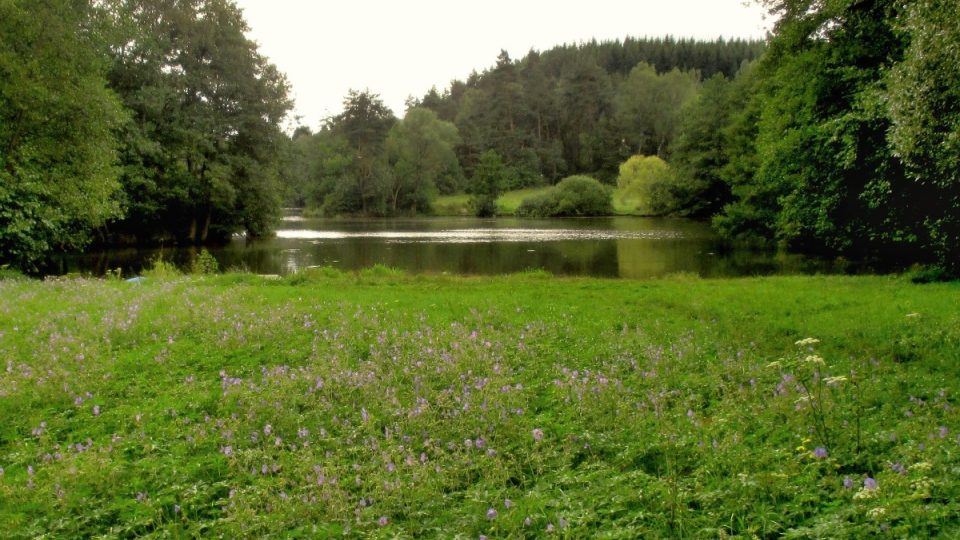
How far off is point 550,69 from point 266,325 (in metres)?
161

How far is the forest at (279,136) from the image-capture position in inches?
739

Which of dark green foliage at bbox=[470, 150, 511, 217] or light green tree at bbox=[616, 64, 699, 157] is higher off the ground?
light green tree at bbox=[616, 64, 699, 157]

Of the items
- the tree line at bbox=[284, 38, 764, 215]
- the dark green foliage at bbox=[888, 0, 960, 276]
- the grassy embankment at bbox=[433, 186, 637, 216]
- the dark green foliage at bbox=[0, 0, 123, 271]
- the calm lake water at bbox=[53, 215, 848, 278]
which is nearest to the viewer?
the dark green foliage at bbox=[888, 0, 960, 276]

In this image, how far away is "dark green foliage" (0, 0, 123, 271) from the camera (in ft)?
73.8

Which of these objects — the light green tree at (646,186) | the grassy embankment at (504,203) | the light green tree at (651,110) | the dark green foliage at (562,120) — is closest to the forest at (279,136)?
the light green tree at (646,186)

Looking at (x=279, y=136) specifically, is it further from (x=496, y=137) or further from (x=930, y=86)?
(x=496, y=137)

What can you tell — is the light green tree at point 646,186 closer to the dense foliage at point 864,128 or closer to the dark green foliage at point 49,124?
the dense foliage at point 864,128

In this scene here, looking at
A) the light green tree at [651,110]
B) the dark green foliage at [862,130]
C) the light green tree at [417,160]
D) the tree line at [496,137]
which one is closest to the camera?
the dark green foliage at [862,130]

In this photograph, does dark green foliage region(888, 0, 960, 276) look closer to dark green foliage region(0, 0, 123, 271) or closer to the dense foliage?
the dense foliage

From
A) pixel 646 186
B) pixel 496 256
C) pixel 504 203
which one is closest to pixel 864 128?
pixel 496 256

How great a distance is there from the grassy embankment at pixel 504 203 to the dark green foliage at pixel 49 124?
245 ft

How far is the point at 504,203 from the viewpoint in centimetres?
10488

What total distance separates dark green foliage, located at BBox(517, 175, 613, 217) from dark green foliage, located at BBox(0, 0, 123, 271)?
7115 cm

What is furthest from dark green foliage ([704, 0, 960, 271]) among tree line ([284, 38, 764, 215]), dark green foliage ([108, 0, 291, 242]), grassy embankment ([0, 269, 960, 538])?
tree line ([284, 38, 764, 215])
